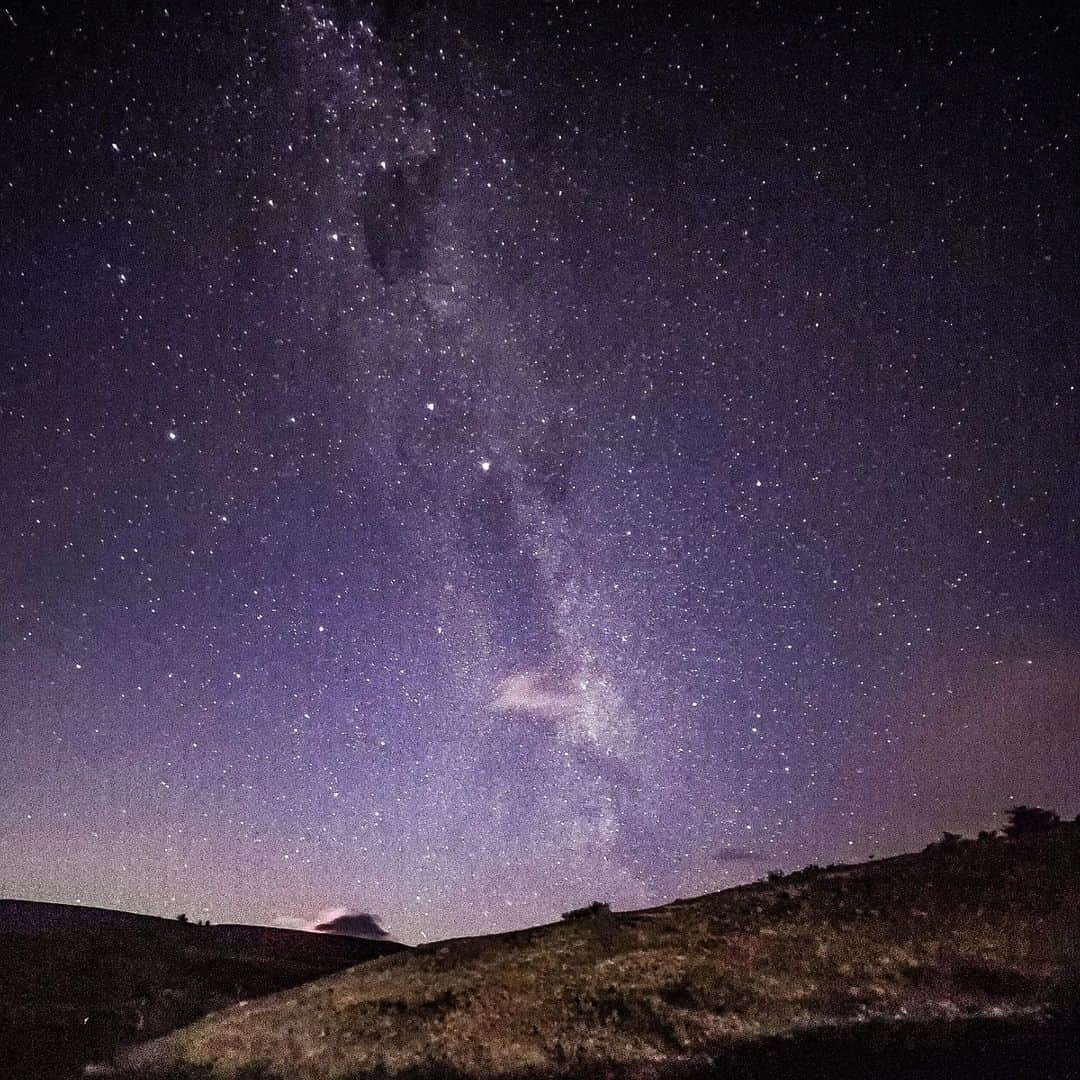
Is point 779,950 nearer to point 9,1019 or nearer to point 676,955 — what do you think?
point 676,955

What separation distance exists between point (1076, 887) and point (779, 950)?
242 inches

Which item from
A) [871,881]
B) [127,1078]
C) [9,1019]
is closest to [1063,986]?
[871,881]

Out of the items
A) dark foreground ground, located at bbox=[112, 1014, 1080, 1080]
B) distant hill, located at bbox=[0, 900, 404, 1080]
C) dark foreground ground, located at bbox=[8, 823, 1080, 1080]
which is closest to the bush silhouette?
dark foreground ground, located at bbox=[8, 823, 1080, 1080]

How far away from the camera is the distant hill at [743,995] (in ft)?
37.1

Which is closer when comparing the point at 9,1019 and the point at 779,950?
the point at 779,950

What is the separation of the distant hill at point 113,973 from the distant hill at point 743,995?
5.68 ft

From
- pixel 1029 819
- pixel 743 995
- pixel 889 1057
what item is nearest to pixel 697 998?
pixel 743 995

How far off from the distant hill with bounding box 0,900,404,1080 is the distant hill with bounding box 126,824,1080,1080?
1732 mm

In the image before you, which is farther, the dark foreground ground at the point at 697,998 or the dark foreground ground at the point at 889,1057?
the dark foreground ground at the point at 697,998

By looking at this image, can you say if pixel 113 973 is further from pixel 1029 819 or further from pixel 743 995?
pixel 1029 819

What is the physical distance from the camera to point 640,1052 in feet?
39.1

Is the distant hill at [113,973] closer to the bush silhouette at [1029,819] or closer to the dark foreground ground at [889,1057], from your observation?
the dark foreground ground at [889,1057]

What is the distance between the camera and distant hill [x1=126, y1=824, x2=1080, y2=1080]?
11320 millimetres

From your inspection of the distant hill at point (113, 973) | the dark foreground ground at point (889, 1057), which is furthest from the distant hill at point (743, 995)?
the distant hill at point (113, 973)
